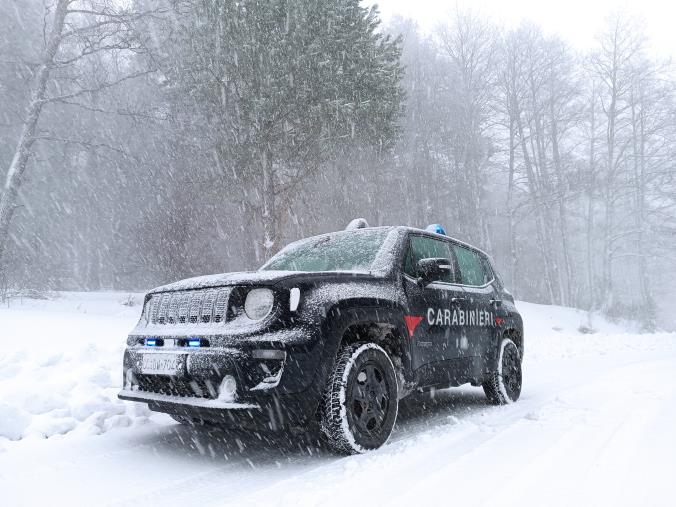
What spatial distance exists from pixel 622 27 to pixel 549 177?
29.2 feet

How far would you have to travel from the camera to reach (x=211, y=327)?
3330 millimetres

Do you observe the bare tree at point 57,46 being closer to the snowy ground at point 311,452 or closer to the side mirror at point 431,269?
the snowy ground at point 311,452

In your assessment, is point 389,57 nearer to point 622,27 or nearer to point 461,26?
point 461,26

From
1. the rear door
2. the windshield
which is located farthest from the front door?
the windshield

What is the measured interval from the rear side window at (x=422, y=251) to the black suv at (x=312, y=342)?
1cm

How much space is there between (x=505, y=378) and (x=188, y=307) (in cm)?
357

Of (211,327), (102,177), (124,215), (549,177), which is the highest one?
(549,177)

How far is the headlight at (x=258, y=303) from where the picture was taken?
3.29 m

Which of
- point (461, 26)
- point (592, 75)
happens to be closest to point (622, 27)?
point (592, 75)

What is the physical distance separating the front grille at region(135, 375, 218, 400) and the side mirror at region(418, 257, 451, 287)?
181 cm

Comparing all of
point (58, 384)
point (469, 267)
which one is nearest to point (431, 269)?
point (469, 267)

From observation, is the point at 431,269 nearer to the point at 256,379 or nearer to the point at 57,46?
the point at 256,379

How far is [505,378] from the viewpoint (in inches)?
218

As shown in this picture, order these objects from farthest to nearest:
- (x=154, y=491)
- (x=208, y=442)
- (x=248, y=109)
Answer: (x=248, y=109), (x=208, y=442), (x=154, y=491)
